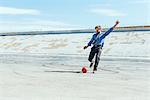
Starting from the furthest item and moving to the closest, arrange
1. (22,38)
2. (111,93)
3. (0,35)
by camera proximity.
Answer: (0,35) → (22,38) → (111,93)

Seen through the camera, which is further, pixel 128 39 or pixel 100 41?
pixel 128 39

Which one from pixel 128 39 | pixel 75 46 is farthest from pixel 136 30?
pixel 75 46

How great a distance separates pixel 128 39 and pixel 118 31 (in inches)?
161

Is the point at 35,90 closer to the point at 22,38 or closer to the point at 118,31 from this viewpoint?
the point at 118,31

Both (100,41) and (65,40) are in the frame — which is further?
(65,40)

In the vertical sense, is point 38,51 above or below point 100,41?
below

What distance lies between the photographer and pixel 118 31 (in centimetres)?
2744

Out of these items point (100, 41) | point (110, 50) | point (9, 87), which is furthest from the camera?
point (110, 50)

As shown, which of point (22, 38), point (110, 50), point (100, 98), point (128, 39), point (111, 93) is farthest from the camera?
point (22, 38)

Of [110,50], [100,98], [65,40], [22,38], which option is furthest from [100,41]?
[22,38]

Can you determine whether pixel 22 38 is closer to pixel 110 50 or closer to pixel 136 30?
pixel 136 30

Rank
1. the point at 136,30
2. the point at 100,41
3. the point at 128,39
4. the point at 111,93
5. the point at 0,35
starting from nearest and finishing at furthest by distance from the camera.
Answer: the point at 111,93
the point at 100,41
the point at 128,39
the point at 136,30
the point at 0,35

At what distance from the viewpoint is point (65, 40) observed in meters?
26.7

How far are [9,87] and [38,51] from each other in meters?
16.1
